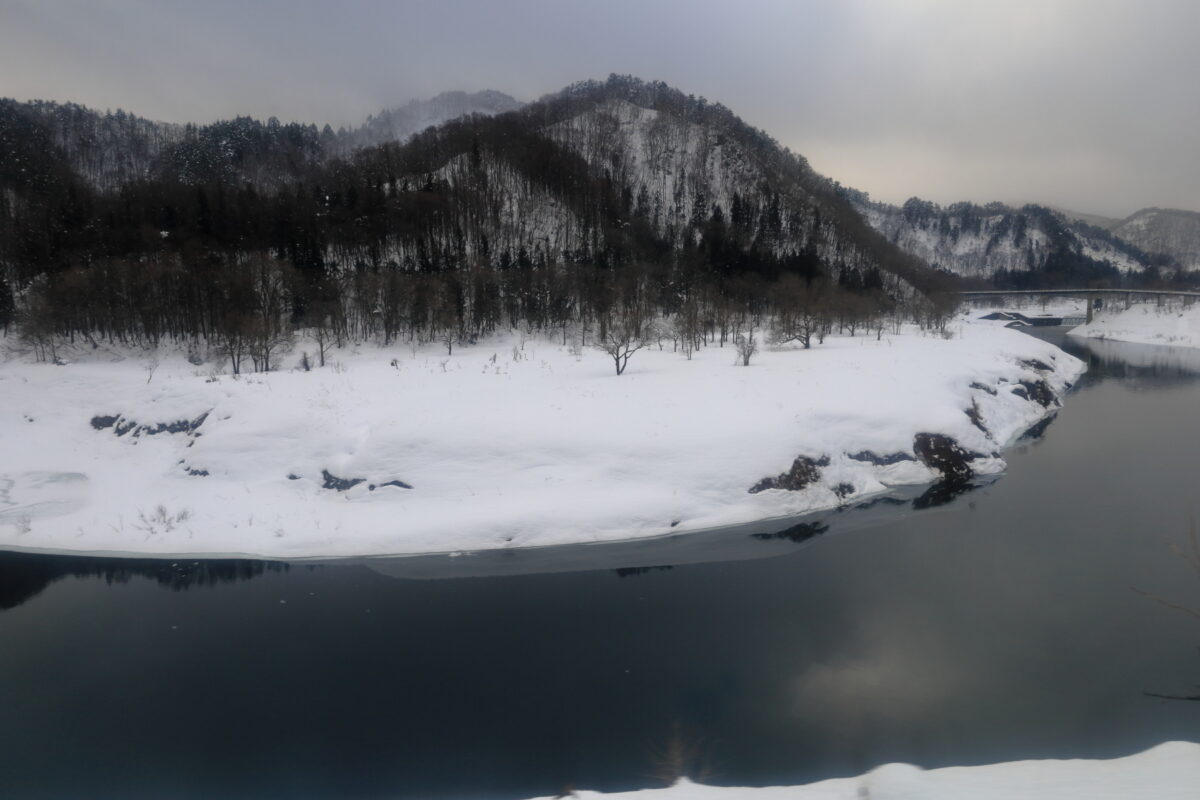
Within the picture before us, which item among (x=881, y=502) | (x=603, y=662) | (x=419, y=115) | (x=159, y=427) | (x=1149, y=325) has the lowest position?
(x=603, y=662)

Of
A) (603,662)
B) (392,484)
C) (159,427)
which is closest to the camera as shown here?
(603,662)

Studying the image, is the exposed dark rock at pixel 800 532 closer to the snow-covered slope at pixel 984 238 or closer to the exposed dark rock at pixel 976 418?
the exposed dark rock at pixel 976 418

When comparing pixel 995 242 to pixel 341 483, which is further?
pixel 995 242

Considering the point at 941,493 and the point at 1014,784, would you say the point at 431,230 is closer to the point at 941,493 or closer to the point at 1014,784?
the point at 941,493

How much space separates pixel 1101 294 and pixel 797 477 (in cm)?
11805

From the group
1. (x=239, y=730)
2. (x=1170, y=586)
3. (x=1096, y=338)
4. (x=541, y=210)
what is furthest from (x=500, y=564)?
(x=1096, y=338)

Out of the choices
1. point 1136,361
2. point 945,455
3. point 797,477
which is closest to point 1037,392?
point 945,455

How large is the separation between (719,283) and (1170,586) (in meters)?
57.5

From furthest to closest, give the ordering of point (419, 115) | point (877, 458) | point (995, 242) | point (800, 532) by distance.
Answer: point (995, 242), point (419, 115), point (877, 458), point (800, 532)

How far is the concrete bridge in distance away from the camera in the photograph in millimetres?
93787

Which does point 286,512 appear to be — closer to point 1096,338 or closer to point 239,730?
point 239,730

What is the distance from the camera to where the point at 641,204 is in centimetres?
9244

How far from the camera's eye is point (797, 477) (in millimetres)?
18656

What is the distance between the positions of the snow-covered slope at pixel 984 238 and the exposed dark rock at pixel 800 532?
546ft
